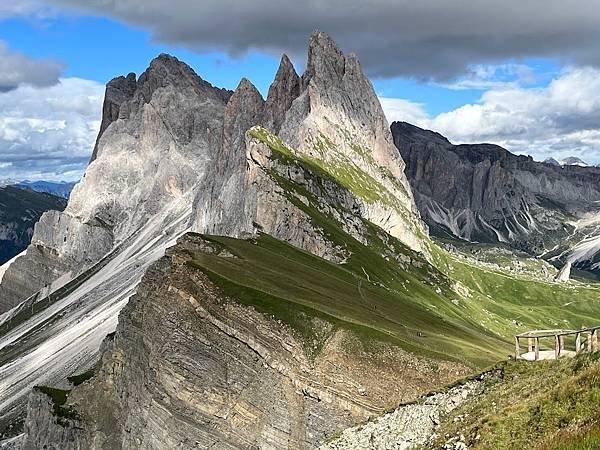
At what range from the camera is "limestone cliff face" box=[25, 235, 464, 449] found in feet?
227

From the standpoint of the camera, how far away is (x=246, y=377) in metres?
71.4

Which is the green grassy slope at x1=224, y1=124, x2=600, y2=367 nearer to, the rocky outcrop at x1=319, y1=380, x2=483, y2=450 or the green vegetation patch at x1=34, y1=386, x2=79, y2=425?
the rocky outcrop at x1=319, y1=380, x2=483, y2=450

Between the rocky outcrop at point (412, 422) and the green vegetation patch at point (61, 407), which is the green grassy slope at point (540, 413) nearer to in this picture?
the rocky outcrop at point (412, 422)

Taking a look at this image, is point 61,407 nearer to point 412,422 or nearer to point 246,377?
point 246,377

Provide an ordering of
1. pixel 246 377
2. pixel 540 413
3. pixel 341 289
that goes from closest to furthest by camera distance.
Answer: pixel 540 413 → pixel 246 377 → pixel 341 289

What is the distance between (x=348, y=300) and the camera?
95.9 m

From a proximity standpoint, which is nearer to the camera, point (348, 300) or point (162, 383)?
point (162, 383)

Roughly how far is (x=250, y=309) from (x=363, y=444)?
29.0m

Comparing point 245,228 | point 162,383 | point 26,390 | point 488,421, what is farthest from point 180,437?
point 26,390

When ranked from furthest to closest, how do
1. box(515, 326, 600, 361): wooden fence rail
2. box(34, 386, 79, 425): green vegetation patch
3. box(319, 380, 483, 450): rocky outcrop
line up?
box(34, 386, 79, 425): green vegetation patch
box(319, 380, 483, 450): rocky outcrop
box(515, 326, 600, 361): wooden fence rail

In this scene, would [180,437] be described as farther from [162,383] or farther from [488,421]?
[488,421]

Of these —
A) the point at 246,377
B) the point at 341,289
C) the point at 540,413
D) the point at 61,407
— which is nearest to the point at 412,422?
the point at 540,413

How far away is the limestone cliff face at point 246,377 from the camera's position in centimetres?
6906

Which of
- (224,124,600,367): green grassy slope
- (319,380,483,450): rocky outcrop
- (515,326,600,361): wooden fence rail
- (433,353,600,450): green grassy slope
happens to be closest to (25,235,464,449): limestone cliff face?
(224,124,600,367): green grassy slope
